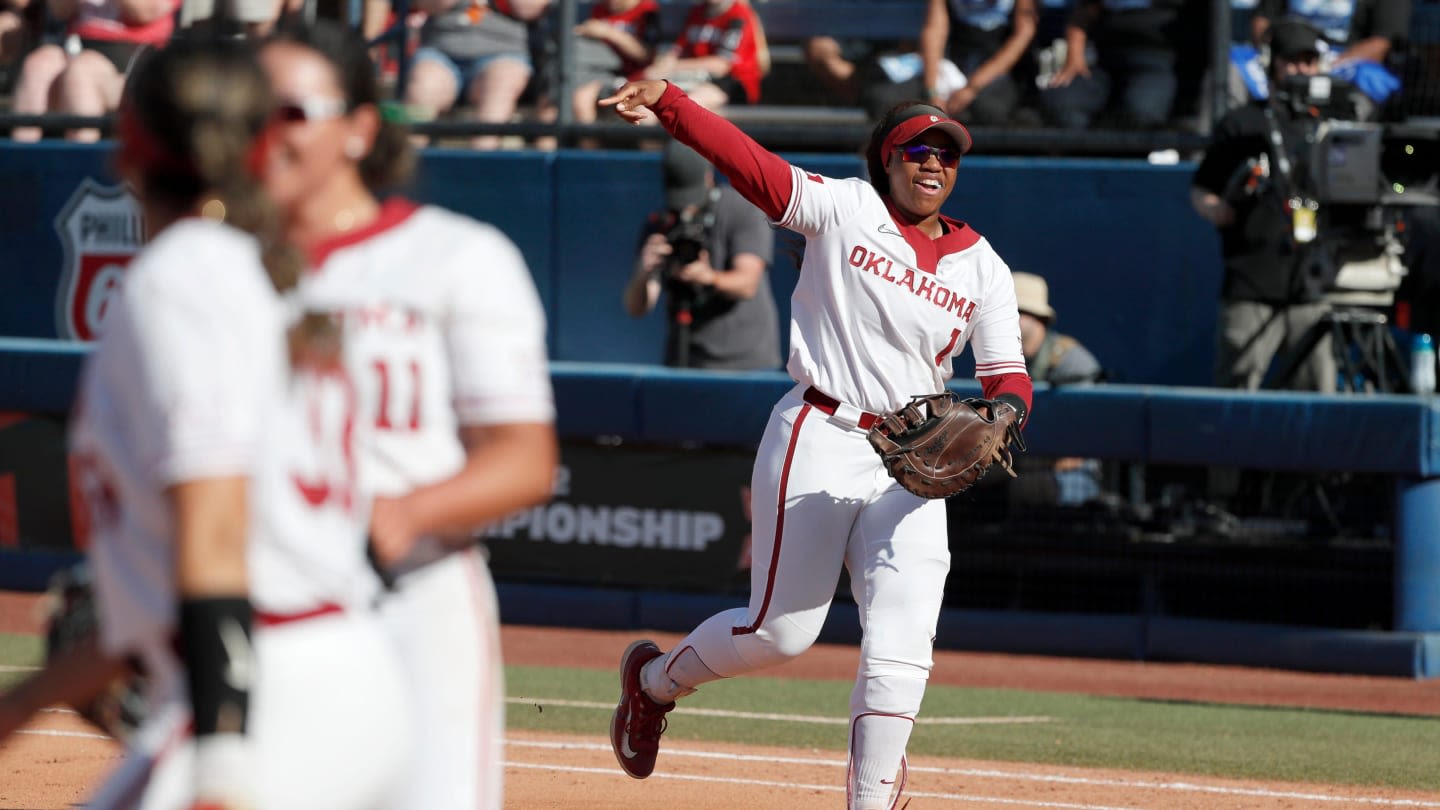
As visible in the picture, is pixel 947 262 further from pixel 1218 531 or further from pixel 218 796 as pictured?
pixel 1218 531

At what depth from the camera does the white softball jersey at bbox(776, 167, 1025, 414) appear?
18.3ft

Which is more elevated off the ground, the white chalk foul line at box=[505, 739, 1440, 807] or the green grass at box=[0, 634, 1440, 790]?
the white chalk foul line at box=[505, 739, 1440, 807]

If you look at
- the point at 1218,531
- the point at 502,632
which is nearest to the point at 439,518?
the point at 1218,531

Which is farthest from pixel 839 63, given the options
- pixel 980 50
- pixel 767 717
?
pixel 767 717

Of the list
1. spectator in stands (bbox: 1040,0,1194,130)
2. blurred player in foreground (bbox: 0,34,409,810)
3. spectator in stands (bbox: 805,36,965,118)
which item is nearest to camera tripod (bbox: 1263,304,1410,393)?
spectator in stands (bbox: 1040,0,1194,130)

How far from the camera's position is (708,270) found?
1070 cm

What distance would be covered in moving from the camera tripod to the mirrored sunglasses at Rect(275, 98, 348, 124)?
7.73 m

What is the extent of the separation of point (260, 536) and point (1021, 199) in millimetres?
9208

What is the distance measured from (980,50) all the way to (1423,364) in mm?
3168

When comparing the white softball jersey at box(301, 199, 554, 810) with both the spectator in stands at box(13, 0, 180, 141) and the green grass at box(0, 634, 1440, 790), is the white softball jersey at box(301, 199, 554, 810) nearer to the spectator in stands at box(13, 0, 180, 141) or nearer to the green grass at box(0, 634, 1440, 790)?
the green grass at box(0, 634, 1440, 790)

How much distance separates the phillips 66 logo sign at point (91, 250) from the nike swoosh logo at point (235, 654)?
36.7 ft

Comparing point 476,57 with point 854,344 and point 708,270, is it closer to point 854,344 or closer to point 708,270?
point 708,270

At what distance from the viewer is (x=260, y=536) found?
105 inches

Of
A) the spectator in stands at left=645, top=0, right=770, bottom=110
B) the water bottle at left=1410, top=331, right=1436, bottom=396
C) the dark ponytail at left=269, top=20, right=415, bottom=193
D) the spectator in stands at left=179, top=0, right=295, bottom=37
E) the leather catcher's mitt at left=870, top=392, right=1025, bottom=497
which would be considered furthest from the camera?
the spectator in stands at left=179, top=0, right=295, bottom=37
